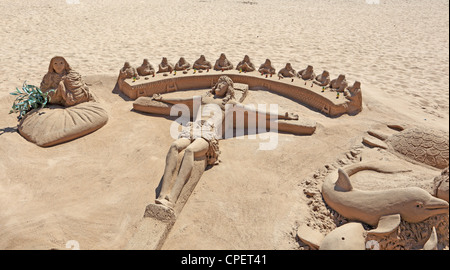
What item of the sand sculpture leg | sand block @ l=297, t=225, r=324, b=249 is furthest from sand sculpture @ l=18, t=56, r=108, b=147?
sand block @ l=297, t=225, r=324, b=249

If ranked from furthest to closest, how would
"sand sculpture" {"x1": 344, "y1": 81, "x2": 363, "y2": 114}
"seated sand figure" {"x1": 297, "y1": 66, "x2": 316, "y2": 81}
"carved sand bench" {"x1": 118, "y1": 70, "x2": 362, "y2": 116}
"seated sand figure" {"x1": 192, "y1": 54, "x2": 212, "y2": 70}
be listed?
"seated sand figure" {"x1": 192, "y1": 54, "x2": 212, "y2": 70}
"seated sand figure" {"x1": 297, "y1": 66, "x2": 316, "y2": 81}
"carved sand bench" {"x1": 118, "y1": 70, "x2": 362, "y2": 116}
"sand sculpture" {"x1": 344, "y1": 81, "x2": 363, "y2": 114}

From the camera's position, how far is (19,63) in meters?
9.95

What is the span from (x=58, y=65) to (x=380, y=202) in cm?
658

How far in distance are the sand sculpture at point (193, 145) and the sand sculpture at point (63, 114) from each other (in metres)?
1.51

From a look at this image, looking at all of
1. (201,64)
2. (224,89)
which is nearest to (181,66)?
(201,64)

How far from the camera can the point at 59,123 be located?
239 inches

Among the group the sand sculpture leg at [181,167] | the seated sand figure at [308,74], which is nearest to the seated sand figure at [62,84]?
the sand sculpture leg at [181,167]

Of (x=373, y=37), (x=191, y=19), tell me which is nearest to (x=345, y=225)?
(x=373, y=37)

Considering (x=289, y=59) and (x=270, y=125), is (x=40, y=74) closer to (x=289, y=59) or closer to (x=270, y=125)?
(x=270, y=125)

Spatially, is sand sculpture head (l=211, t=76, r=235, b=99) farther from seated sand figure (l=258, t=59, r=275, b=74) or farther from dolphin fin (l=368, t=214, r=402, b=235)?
dolphin fin (l=368, t=214, r=402, b=235)

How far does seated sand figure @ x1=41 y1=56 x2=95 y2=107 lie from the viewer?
6.43m

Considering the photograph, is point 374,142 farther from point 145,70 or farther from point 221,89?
point 145,70

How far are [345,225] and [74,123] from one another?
5.39 m

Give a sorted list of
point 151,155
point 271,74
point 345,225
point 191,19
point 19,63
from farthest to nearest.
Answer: point 191,19
point 19,63
point 271,74
point 151,155
point 345,225
